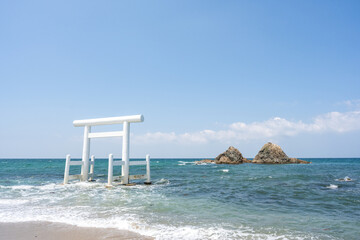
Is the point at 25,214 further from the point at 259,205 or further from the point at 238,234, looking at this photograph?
the point at 259,205

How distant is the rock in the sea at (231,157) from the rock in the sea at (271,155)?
155 inches

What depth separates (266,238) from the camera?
5633mm

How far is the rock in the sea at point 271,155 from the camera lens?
181ft

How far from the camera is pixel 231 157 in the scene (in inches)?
2307

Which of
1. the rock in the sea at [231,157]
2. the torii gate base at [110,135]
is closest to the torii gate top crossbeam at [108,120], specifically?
the torii gate base at [110,135]

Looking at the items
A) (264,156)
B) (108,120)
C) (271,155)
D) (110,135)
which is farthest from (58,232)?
(264,156)

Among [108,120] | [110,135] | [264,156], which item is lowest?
[264,156]

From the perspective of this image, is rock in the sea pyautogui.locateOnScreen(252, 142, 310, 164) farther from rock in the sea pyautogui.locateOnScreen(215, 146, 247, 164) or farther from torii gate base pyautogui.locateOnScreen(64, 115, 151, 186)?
torii gate base pyautogui.locateOnScreen(64, 115, 151, 186)

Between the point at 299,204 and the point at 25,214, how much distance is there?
1059cm

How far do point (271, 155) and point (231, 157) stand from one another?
373 inches

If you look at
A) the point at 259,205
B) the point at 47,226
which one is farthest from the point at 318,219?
the point at 47,226

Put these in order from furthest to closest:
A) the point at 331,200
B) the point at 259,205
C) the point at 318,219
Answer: the point at 331,200 < the point at 259,205 < the point at 318,219

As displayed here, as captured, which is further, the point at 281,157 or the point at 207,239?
the point at 281,157

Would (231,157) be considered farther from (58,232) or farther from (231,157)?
(58,232)
